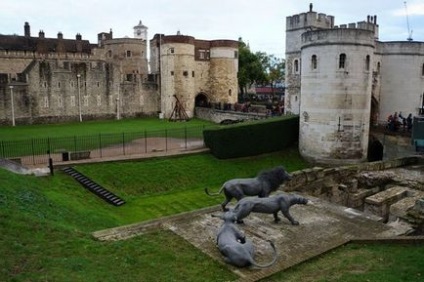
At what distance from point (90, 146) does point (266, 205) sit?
17800mm

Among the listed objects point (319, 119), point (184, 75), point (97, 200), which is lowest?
point (97, 200)

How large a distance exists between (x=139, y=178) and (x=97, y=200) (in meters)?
3.31

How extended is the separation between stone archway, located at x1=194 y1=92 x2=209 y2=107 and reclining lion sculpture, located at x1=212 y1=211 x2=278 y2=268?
36753 mm

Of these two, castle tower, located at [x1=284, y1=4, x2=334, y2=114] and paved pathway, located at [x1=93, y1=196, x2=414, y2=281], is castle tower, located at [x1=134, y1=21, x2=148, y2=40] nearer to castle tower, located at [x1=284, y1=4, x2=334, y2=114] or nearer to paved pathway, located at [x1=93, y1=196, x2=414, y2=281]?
castle tower, located at [x1=284, y1=4, x2=334, y2=114]

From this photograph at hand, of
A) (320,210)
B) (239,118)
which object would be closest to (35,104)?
(239,118)

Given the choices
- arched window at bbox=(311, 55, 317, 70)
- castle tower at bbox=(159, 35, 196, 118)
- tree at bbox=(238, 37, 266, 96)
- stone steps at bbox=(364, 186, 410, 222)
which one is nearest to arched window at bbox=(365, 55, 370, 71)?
arched window at bbox=(311, 55, 317, 70)

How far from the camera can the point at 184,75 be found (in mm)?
42094

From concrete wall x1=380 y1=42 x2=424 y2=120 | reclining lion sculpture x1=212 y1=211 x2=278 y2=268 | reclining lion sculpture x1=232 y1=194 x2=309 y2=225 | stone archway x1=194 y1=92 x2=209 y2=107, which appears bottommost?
reclining lion sculpture x1=212 y1=211 x2=278 y2=268

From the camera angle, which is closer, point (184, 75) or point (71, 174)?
point (71, 174)

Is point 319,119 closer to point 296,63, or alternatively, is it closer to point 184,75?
point 296,63

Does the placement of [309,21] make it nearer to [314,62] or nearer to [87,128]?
[314,62]

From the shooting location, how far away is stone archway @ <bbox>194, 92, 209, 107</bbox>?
45297 millimetres

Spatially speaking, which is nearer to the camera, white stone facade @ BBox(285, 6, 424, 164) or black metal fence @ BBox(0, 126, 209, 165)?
black metal fence @ BBox(0, 126, 209, 165)

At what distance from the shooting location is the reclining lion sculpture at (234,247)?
26.1 feet
